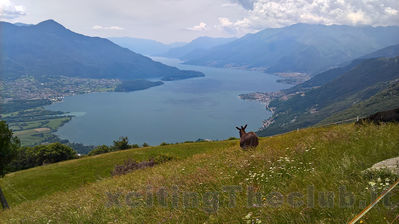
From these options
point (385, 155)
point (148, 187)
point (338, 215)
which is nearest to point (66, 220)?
point (148, 187)

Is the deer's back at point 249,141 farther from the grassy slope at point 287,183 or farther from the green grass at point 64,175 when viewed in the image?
the green grass at point 64,175

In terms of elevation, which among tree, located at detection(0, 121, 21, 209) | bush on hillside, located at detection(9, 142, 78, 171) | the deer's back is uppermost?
the deer's back

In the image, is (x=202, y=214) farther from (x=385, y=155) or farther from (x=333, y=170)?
(x=385, y=155)

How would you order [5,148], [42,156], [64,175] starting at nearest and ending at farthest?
[5,148]
[64,175]
[42,156]

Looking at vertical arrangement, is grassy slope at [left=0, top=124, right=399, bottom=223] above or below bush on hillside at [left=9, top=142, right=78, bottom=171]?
above

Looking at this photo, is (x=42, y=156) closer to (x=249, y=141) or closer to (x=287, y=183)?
(x=249, y=141)

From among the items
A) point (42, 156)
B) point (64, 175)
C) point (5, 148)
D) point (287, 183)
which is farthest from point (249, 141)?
point (42, 156)

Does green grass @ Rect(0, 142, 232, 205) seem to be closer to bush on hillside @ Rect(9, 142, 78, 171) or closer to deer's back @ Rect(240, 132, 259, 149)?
deer's back @ Rect(240, 132, 259, 149)

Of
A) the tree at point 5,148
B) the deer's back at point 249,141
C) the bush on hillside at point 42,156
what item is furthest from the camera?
the bush on hillside at point 42,156

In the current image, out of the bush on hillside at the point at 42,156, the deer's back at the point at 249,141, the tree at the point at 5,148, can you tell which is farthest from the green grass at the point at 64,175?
the bush on hillside at the point at 42,156

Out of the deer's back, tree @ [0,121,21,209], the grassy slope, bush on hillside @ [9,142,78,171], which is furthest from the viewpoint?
bush on hillside @ [9,142,78,171]

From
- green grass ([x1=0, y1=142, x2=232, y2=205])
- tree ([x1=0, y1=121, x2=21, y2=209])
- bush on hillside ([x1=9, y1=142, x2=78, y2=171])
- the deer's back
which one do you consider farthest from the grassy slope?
bush on hillside ([x1=9, y1=142, x2=78, y2=171])

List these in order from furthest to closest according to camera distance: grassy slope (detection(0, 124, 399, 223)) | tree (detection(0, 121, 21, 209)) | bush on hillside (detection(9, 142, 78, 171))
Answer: bush on hillside (detection(9, 142, 78, 171)) → tree (detection(0, 121, 21, 209)) → grassy slope (detection(0, 124, 399, 223))

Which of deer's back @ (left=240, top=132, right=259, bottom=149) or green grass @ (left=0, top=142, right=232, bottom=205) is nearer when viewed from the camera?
deer's back @ (left=240, top=132, right=259, bottom=149)
